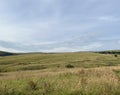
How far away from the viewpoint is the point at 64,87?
1190 centimetres

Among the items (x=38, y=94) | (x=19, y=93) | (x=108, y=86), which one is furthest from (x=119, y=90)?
(x=19, y=93)

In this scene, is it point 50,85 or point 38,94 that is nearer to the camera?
point 38,94

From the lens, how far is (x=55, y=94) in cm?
1099

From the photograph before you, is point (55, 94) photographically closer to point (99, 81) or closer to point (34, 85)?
point (34, 85)

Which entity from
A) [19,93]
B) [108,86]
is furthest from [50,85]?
[108,86]

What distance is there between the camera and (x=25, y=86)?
495 inches

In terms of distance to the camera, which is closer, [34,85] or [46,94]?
[46,94]

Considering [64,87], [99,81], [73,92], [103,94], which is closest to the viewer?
[103,94]

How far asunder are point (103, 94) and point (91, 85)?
5.65 ft

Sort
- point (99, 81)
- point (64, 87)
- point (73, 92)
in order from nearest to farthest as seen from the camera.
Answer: point (73, 92) < point (64, 87) < point (99, 81)

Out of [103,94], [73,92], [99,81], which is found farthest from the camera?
[99,81]

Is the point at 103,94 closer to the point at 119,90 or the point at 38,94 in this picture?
the point at 119,90

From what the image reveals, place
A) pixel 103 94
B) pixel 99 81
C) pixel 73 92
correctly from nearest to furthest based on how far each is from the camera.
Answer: pixel 103 94 < pixel 73 92 < pixel 99 81

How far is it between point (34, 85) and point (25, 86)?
0.39m
